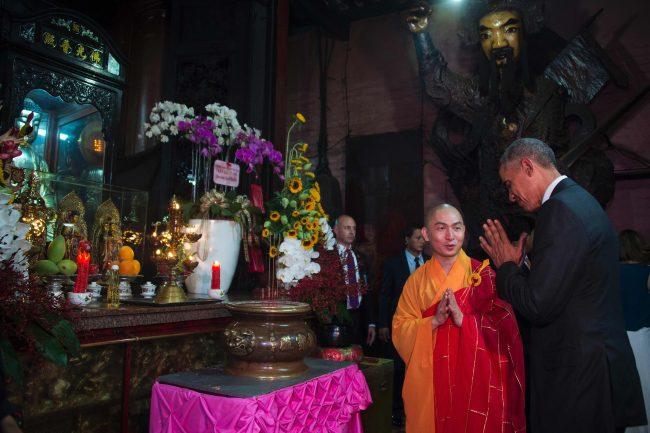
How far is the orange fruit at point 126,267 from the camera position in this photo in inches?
101

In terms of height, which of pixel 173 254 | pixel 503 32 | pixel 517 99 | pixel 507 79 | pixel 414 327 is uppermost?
pixel 503 32

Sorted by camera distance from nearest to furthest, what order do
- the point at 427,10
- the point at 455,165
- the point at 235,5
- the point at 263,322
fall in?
1. the point at 263,322
2. the point at 235,5
3. the point at 427,10
4. the point at 455,165

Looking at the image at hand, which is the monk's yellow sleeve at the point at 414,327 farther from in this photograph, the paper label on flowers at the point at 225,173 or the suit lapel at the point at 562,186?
the paper label on flowers at the point at 225,173

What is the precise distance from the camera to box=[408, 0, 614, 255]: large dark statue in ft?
15.4

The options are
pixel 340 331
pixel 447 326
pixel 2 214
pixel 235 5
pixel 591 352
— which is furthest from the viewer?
pixel 235 5

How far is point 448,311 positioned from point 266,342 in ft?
3.18

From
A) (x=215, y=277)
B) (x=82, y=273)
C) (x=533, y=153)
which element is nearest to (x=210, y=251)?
(x=215, y=277)

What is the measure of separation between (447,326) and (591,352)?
811 millimetres

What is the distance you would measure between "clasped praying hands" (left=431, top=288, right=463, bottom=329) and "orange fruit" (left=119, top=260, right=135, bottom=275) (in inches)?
63.3

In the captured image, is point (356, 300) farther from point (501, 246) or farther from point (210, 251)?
point (501, 246)

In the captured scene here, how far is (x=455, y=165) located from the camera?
5.47 metres

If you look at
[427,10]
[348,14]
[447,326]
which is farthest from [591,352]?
[348,14]

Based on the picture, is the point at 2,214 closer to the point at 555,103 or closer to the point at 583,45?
the point at 555,103

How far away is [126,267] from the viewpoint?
2.57 m
